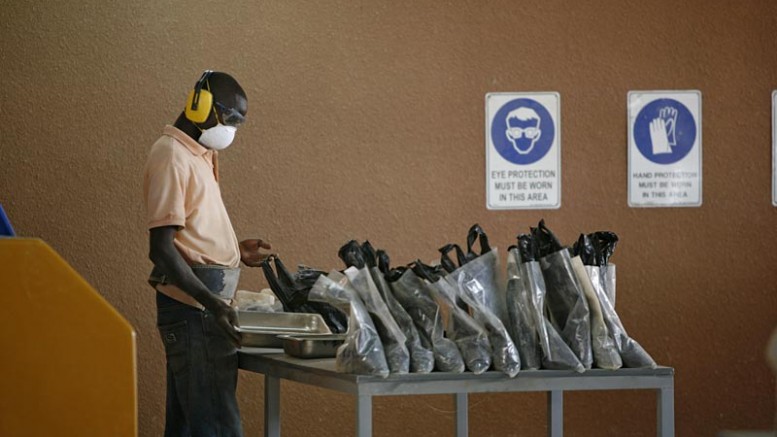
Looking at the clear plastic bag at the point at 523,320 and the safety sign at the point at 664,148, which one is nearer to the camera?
the clear plastic bag at the point at 523,320

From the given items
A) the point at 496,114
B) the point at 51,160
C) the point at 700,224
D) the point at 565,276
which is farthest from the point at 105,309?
the point at 700,224

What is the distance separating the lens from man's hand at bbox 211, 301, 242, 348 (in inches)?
130

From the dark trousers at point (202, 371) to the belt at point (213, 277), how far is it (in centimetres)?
8

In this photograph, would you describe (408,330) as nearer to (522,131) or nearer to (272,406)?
(272,406)

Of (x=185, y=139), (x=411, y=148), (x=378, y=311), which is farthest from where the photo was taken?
(x=411, y=148)

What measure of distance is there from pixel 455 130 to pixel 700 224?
124 centimetres

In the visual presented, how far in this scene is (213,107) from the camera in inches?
142

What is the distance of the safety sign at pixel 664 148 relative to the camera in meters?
5.11

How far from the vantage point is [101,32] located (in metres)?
4.93

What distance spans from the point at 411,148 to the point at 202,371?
6.21 feet

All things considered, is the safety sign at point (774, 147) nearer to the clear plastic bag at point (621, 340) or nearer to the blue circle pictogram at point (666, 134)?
the blue circle pictogram at point (666, 134)

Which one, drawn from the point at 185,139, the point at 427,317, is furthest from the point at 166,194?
the point at 427,317

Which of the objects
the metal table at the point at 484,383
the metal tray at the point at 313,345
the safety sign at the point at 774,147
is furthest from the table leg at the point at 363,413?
the safety sign at the point at 774,147

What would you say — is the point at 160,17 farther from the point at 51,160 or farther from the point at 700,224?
the point at 700,224
